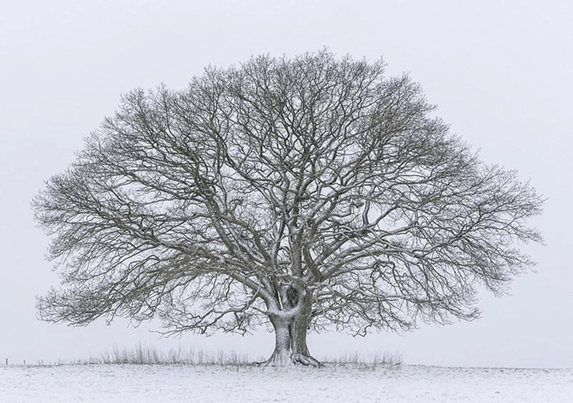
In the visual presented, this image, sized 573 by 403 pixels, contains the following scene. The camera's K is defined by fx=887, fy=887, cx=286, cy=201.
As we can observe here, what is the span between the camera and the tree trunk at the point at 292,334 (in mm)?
25547

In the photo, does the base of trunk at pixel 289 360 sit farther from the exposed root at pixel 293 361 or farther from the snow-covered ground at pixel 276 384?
the snow-covered ground at pixel 276 384

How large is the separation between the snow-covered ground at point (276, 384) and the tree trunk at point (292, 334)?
2.33 feet

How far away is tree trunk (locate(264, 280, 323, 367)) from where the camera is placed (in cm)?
2555

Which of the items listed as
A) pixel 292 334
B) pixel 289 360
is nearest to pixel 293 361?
pixel 289 360

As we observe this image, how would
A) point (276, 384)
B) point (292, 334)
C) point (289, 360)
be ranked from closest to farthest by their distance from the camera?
point (276, 384) < point (289, 360) < point (292, 334)

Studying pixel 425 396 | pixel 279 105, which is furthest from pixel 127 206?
pixel 425 396

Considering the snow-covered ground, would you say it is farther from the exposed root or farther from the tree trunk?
the tree trunk

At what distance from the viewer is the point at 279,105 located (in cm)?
2523

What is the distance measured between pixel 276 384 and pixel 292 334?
143 inches

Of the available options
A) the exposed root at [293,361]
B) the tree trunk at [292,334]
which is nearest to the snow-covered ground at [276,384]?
the exposed root at [293,361]

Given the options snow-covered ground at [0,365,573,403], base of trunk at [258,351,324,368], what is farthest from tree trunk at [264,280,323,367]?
snow-covered ground at [0,365,573,403]

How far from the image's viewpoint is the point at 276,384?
2220 cm

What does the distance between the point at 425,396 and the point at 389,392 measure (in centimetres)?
91

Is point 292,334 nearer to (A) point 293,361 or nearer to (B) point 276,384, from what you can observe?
(A) point 293,361
